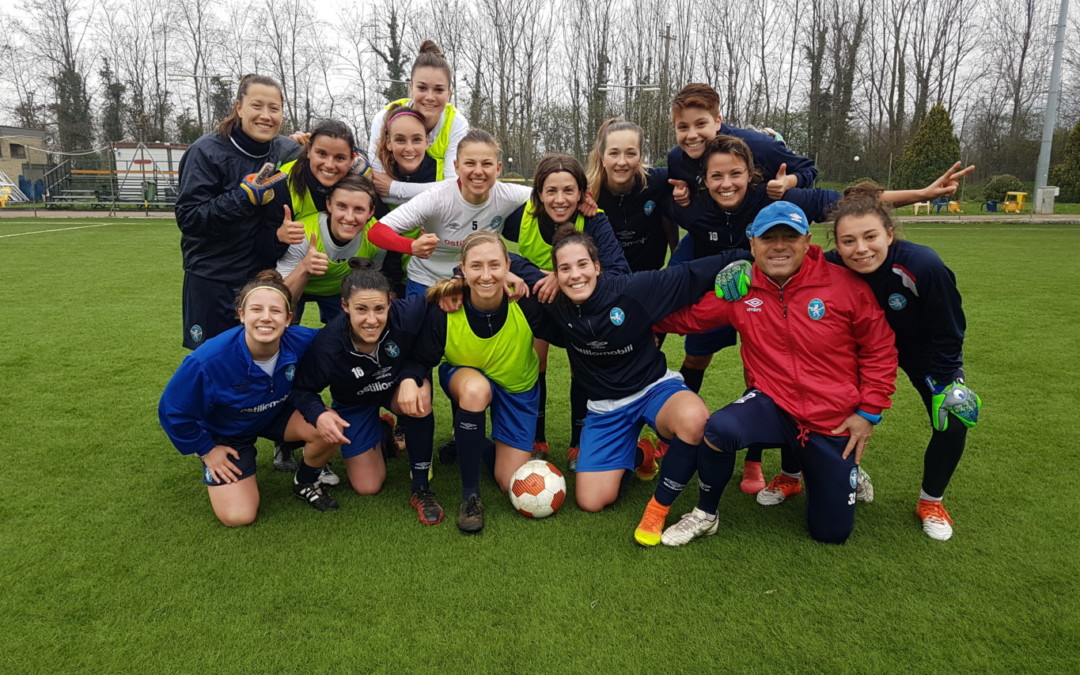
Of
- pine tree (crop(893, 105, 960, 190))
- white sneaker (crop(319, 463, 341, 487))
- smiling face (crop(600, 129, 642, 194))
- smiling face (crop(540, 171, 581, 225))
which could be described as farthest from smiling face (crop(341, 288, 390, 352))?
pine tree (crop(893, 105, 960, 190))

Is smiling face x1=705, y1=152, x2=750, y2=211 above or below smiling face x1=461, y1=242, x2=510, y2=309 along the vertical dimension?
above

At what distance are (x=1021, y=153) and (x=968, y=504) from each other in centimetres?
3481

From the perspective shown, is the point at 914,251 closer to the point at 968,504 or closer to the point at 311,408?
the point at 968,504

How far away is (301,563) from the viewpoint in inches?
115

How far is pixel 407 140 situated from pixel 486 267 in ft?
3.81

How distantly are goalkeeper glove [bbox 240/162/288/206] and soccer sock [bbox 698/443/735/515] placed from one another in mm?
2514

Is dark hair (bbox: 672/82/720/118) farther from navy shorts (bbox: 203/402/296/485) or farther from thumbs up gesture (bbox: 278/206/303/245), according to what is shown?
navy shorts (bbox: 203/402/296/485)

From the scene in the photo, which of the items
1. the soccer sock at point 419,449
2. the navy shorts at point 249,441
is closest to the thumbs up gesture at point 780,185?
the soccer sock at point 419,449

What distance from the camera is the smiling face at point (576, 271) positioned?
330 cm

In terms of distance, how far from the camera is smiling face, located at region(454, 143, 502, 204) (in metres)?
3.60

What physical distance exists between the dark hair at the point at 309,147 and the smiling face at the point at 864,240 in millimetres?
2530

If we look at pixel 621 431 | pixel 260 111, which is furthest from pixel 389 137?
pixel 621 431

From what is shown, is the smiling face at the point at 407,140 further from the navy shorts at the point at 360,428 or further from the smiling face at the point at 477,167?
the navy shorts at the point at 360,428

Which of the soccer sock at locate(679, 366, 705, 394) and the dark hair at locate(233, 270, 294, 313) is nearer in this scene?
the dark hair at locate(233, 270, 294, 313)
